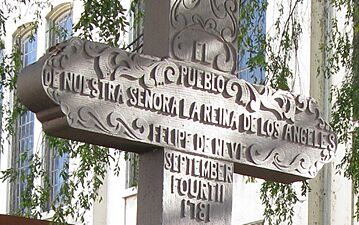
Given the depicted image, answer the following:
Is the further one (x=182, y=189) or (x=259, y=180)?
(x=259, y=180)

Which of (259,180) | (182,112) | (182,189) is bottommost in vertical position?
(182,189)

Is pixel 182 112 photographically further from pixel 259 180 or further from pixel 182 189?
pixel 259 180

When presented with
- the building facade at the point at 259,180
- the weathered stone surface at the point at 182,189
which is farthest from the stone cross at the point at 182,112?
the building facade at the point at 259,180

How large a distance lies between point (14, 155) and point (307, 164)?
19577 millimetres

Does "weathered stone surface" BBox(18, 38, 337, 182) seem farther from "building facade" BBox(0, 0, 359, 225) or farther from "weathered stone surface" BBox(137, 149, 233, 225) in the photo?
"building facade" BBox(0, 0, 359, 225)

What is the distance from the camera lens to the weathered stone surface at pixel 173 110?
7160 mm

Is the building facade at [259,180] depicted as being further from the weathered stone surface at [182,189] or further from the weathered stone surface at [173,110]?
the weathered stone surface at [182,189]

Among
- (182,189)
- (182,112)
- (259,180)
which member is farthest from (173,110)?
(259,180)

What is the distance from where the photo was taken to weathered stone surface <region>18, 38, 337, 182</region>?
23.5 ft

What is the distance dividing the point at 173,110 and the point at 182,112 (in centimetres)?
5

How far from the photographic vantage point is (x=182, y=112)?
297 inches

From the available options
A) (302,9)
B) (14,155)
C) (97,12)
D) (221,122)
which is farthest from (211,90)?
(14,155)

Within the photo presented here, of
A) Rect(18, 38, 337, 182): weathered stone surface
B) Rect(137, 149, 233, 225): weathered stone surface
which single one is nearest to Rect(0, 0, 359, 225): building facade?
Rect(18, 38, 337, 182): weathered stone surface

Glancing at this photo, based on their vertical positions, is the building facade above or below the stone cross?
above
